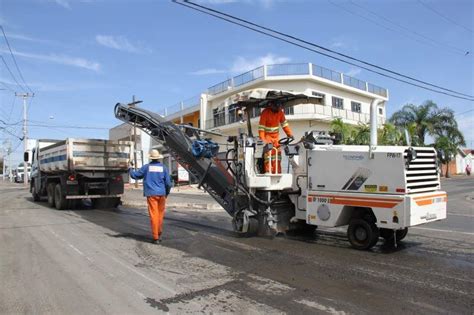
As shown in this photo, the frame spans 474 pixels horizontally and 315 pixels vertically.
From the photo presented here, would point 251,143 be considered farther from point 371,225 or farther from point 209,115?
point 209,115

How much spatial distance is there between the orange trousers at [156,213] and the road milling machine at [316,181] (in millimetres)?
1472

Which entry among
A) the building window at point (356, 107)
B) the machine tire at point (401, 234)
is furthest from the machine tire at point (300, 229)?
the building window at point (356, 107)

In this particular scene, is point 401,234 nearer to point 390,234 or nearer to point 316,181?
point 390,234

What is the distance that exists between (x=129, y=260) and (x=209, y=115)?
130 feet

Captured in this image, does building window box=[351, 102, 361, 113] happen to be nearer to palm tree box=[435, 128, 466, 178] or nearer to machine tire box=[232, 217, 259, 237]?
palm tree box=[435, 128, 466, 178]

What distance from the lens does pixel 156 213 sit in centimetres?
922

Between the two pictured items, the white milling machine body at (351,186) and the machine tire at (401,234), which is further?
the machine tire at (401,234)

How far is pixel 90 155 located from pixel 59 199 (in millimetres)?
2163

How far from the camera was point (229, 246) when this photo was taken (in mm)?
8703

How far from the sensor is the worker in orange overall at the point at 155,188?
915 cm

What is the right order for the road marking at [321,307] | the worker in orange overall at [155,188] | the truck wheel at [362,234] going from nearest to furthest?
the road marking at [321,307] → the truck wheel at [362,234] → the worker in orange overall at [155,188]

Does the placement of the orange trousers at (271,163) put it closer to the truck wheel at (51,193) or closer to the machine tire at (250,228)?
the machine tire at (250,228)

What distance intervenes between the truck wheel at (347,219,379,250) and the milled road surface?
9.0 inches

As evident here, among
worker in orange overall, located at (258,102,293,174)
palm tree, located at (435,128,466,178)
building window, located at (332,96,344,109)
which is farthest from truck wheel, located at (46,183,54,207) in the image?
palm tree, located at (435,128,466,178)
